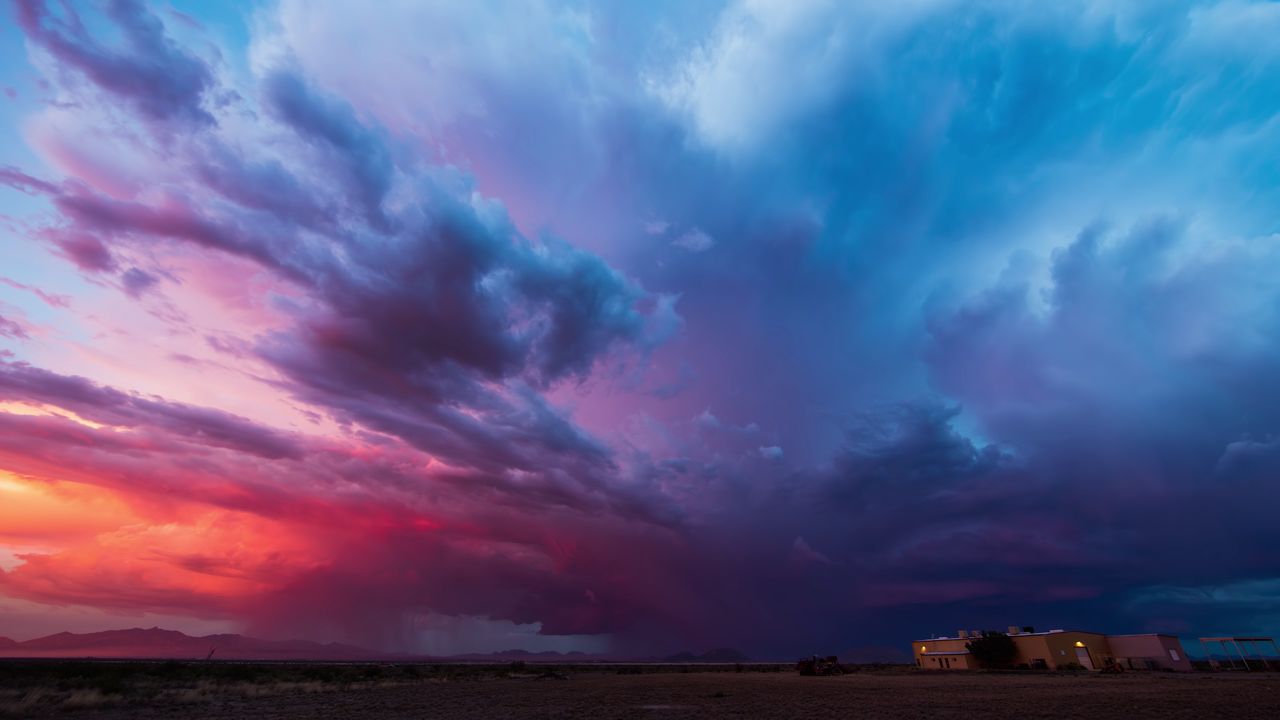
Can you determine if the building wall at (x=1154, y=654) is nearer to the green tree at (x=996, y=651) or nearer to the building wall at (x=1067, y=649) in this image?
the building wall at (x=1067, y=649)

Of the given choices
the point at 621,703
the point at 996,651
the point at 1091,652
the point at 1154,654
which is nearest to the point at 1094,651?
the point at 1091,652

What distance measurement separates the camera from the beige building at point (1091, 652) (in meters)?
72.8

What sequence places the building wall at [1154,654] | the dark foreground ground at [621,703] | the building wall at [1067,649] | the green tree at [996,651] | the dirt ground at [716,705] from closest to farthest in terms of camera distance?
the dirt ground at [716,705], the dark foreground ground at [621,703], the building wall at [1154,654], the building wall at [1067,649], the green tree at [996,651]

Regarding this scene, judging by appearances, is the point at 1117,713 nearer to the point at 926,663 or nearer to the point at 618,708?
the point at 618,708

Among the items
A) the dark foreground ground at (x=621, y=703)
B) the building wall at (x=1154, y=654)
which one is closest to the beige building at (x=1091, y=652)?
the building wall at (x=1154, y=654)

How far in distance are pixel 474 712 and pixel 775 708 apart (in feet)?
54.7

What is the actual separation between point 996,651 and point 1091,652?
1123 cm

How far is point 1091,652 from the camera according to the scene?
76.2 m

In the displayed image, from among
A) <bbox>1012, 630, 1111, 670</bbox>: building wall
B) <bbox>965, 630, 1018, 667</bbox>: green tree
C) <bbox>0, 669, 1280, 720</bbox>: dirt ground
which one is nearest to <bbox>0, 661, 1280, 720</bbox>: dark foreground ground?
<bbox>0, 669, 1280, 720</bbox>: dirt ground

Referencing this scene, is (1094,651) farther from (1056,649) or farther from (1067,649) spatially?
(1056,649)

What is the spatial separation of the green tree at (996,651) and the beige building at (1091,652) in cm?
66

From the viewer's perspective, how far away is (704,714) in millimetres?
29453

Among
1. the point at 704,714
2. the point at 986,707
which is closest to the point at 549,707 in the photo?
the point at 704,714

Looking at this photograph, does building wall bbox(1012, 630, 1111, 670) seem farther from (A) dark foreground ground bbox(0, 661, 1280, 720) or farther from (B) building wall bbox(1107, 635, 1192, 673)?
(A) dark foreground ground bbox(0, 661, 1280, 720)
